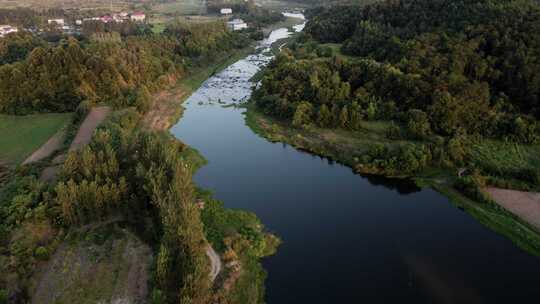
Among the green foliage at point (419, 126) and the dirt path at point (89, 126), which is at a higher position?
the green foliage at point (419, 126)

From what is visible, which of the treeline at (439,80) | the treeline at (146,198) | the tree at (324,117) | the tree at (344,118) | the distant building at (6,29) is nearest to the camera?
the treeline at (146,198)

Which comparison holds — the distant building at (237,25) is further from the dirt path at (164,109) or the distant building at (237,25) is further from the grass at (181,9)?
the dirt path at (164,109)

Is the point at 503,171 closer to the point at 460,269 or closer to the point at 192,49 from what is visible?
the point at 460,269

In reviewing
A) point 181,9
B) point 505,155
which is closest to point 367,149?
point 505,155

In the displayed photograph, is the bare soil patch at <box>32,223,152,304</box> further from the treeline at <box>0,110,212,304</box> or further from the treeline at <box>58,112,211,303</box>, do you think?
the treeline at <box>58,112,211,303</box>

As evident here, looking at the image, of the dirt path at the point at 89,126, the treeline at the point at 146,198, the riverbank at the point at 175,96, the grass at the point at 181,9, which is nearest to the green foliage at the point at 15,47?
the riverbank at the point at 175,96

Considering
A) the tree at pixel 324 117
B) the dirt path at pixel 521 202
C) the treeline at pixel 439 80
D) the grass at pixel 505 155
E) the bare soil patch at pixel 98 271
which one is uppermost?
the treeline at pixel 439 80

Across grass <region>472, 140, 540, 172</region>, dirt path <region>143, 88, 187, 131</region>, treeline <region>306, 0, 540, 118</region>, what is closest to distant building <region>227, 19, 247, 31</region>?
treeline <region>306, 0, 540, 118</region>
